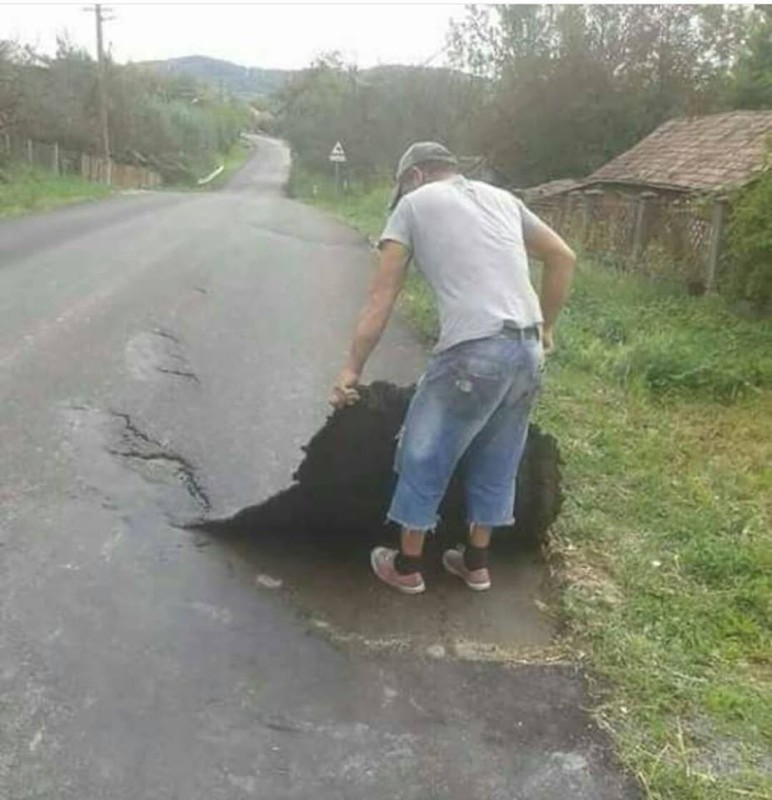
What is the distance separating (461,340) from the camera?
10.9 ft

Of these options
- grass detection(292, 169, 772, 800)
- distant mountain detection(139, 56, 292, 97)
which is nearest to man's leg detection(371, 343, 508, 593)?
grass detection(292, 169, 772, 800)

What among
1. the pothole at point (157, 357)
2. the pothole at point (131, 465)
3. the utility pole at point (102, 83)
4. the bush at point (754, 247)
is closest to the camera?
the pothole at point (131, 465)

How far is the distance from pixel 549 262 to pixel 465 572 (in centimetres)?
127

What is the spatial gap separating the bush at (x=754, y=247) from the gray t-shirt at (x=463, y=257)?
7.47 m

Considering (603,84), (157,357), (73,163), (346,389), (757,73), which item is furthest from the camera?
(73,163)

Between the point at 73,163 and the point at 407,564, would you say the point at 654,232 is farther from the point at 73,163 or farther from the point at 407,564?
the point at 73,163

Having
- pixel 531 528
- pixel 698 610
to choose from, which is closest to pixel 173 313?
pixel 531 528

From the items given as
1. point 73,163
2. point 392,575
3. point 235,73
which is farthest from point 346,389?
point 235,73

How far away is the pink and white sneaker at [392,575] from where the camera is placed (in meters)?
3.60

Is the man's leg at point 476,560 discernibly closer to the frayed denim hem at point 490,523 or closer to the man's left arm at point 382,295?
the frayed denim hem at point 490,523

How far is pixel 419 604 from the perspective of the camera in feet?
11.5

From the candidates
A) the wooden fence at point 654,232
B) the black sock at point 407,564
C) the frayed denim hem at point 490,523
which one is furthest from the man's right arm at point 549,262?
the wooden fence at point 654,232

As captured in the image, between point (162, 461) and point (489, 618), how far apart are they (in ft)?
6.64

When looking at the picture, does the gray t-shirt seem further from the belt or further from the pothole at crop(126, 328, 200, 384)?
the pothole at crop(126, 328, 200, 384)
